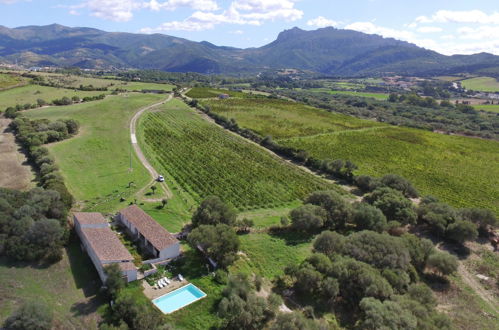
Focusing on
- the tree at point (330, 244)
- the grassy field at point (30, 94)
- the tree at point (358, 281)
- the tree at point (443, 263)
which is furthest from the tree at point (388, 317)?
the grassy field at point (30, 94)

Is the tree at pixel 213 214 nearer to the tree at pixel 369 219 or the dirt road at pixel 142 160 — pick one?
the dirt road at pixel 142 160

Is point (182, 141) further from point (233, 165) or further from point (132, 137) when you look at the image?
point (233, 165)

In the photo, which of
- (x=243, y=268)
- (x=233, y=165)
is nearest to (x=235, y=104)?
(x=233, y=165)

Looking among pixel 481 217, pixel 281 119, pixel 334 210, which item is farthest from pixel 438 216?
pixel 281 119

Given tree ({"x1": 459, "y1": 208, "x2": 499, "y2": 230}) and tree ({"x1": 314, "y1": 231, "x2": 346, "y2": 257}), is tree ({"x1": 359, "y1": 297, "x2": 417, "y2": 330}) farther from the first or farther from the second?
tree ({"x1": 459, "y1": 208, "x2": 499, "y2": 230})

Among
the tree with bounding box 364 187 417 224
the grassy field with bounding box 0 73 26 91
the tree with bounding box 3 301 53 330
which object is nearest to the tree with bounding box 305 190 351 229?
the tree with bounding box 364 187 417 224
